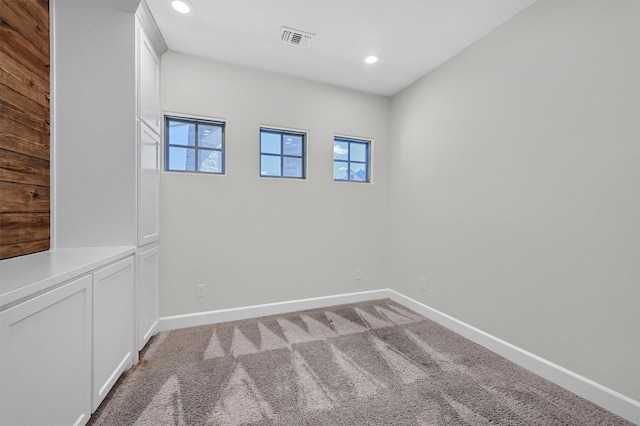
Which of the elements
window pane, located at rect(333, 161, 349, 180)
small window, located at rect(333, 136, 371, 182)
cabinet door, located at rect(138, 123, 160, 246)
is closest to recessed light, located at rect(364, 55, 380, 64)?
small window, located at rect(333, 136, 371, 182)

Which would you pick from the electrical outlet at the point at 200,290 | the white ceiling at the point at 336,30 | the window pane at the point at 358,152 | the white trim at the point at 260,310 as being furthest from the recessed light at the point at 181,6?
the white trim at the point at 260,310

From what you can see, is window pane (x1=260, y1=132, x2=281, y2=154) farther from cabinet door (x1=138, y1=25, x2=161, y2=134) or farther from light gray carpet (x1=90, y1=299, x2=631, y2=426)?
light gray carpet (x1=90, y1=299, x2=631, y2=426)

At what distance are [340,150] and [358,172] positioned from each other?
1.28 ft

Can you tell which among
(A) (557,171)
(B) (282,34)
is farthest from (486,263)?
(B) (282,34)

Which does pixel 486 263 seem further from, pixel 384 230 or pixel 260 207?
pixel 260 207

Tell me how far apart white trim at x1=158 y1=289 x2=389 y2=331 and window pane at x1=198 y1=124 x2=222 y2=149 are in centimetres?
176

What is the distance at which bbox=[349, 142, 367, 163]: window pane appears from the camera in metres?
3.29

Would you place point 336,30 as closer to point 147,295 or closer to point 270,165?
point 270,165

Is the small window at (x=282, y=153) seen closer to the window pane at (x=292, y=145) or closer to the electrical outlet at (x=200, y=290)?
the window pane at (x=292, y=145)

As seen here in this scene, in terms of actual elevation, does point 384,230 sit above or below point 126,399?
above

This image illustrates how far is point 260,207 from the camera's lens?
2736 mm

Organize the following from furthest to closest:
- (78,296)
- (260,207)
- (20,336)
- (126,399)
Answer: (260,207), (126,399), (78,296), (20,336)

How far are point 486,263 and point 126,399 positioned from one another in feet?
9.29

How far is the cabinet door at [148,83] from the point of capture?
6.17 feet
